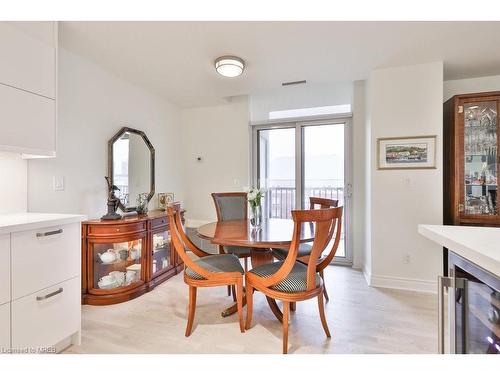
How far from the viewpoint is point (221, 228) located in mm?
2299

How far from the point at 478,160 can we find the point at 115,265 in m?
3.94

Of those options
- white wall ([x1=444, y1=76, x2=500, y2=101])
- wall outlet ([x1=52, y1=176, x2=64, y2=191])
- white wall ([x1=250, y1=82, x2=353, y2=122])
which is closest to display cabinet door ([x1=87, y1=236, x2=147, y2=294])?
wall outlet ([x1=52, y1=176, x2=64, y2=191])

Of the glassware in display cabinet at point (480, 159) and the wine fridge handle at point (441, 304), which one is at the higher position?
the glassware in display cabinet at point (480, 159)

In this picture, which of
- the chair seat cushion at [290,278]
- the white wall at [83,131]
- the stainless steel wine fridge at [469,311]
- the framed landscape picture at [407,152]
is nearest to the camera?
the stainless steel wine fridge at [469,311]

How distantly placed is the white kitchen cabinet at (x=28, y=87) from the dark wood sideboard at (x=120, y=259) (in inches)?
35.1

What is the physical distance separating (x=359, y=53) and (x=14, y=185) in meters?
3.20

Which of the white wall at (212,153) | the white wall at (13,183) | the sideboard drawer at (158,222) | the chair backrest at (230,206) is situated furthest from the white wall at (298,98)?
the white wall at (13,183)

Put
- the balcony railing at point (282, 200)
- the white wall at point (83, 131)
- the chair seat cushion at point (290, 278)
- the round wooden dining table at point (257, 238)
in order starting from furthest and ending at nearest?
the balcony railing at point (282, 200) → the white wall at point (83, 131) → the round wooden dining table at point (257, 238) → the chair seat cushion at point (290, 278)

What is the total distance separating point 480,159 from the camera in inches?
103

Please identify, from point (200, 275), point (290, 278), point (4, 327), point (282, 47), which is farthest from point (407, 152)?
point (4, 327)

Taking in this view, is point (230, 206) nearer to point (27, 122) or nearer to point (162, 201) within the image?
point (162, 201)

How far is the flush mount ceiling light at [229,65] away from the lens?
2.40 m

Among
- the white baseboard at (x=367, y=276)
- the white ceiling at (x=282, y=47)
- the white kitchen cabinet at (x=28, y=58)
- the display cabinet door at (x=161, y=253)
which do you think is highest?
the white ceiling at (x=282, y=47)

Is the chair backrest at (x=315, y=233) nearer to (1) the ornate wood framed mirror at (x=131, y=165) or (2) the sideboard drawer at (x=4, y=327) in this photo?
(2) the sideboard drawer at (x=4, y=327)
